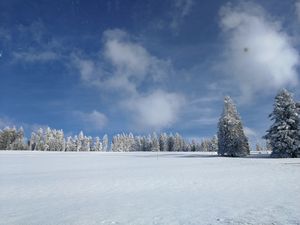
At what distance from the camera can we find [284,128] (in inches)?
2015

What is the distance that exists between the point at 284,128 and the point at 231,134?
13107 mm

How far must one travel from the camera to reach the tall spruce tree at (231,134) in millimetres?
62094

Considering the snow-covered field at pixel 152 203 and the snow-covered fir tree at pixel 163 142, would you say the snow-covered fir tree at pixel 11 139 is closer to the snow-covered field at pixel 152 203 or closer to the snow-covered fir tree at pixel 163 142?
the snow-covered fir tree at pixel 163 142

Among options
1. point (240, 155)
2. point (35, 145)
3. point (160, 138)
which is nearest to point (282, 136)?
point (240, 155)

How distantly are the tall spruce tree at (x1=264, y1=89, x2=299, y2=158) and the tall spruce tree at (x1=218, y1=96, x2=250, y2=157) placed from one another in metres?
9.60

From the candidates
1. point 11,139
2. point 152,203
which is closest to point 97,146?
point 11,139

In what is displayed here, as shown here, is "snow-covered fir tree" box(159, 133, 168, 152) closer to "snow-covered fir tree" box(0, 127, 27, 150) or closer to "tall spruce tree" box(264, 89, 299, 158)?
"snow-covered fir tree" box(0, 127, 27, 150)

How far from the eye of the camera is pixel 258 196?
1489cm

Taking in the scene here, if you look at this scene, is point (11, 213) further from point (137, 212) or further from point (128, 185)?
point (128, 185)

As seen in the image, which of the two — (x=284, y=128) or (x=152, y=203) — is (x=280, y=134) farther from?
(x=152, y=203)

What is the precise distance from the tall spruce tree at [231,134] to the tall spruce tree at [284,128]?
960 centimetres

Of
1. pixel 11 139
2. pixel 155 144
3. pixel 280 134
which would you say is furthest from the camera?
pixel 155 144

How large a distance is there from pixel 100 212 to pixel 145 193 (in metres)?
5.13

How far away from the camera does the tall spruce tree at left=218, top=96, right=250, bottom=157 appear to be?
6209 centimetres
